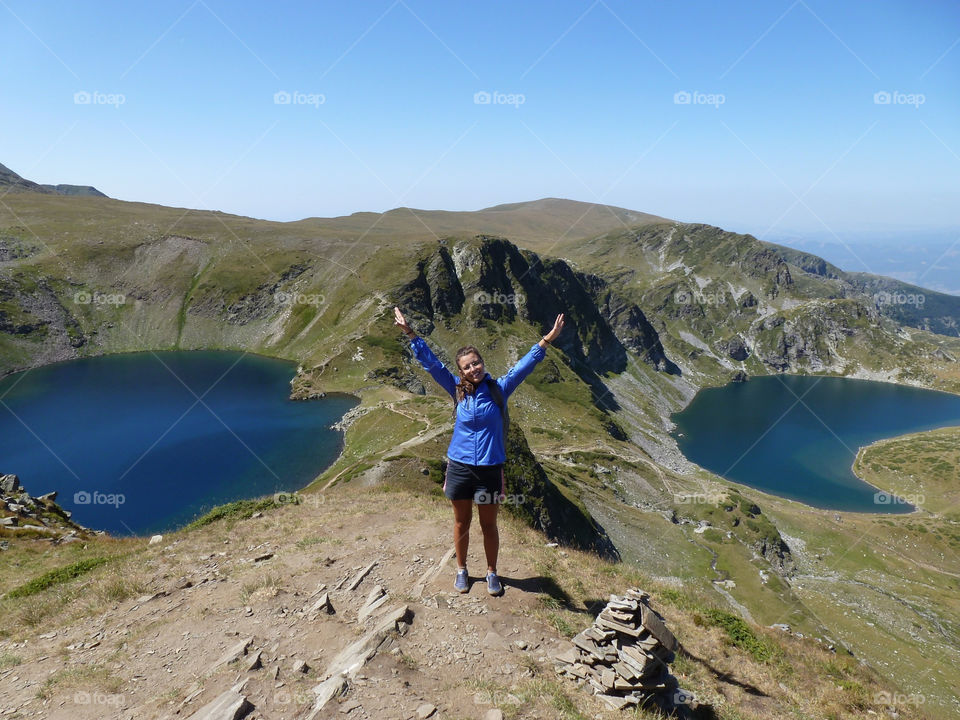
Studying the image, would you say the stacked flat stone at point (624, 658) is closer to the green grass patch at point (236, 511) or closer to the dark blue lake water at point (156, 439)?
the green grass patch at point (236, 511)

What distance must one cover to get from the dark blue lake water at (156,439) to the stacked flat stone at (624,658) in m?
38.0

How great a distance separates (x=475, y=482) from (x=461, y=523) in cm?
118

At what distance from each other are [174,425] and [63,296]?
10738 centimetres

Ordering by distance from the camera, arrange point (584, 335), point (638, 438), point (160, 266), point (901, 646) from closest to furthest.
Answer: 1. point (901, 646)
2. point (638, 438)
3. point (160, 266)
4. point (584, 335)

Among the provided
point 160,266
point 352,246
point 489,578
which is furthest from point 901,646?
point 160,266

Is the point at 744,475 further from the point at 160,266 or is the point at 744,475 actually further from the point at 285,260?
the point at 160,266

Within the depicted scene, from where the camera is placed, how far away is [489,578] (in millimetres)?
10273

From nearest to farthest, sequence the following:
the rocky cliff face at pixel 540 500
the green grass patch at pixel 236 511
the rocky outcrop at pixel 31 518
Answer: the green grass patch at pixel 236 511 < the rocky outcrop at pixel 31 518 < the rocky cliff face at pixel 540 500

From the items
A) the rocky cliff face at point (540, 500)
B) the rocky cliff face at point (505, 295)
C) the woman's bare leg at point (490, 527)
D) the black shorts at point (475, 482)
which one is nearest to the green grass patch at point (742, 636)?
the woman's bare leg at point (490, 527)

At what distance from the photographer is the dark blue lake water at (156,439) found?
56375 millimetres

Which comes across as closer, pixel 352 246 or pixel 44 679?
pixel 44 679

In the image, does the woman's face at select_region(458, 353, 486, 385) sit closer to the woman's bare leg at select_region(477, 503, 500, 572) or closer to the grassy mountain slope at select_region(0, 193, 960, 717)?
the woman's bare leg at select_region(477, 503, 500, 572)

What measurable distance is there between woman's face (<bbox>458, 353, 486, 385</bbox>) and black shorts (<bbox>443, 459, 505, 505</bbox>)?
1731 millimetres

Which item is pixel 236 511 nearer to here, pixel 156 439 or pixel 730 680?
pixel 730 680
